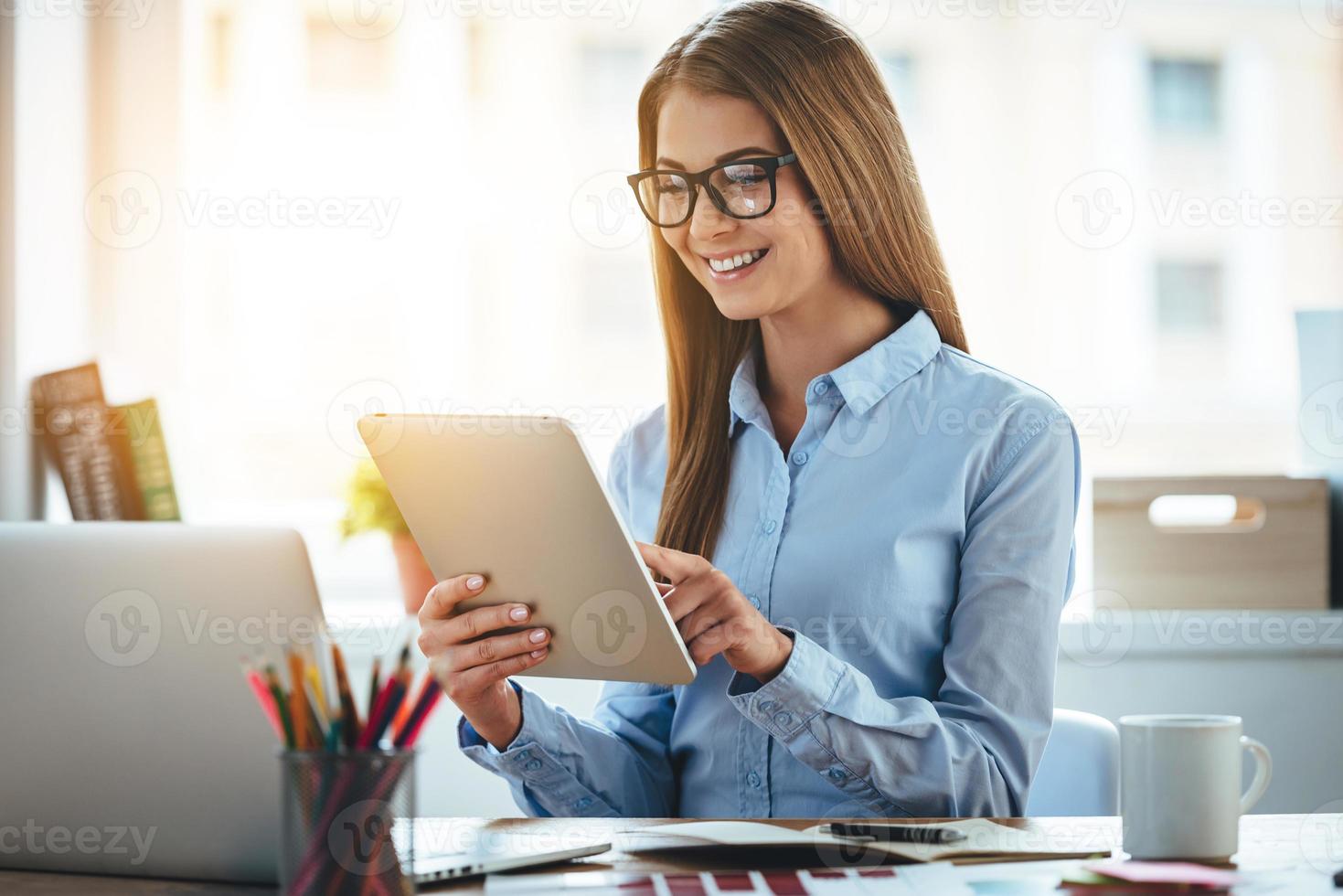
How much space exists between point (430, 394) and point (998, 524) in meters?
1.41

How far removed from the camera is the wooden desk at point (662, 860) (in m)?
0.88

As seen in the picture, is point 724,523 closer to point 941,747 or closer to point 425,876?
point 941,747

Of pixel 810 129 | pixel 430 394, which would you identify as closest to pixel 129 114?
pixel 430 394

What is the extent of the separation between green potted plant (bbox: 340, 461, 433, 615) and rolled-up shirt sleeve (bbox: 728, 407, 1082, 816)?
1.02m

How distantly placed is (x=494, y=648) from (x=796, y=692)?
0.90 ft

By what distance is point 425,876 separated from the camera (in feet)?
2.85

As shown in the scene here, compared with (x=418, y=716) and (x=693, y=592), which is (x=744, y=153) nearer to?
(x=693, y=592)

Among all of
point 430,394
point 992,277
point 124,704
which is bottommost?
point 124,704

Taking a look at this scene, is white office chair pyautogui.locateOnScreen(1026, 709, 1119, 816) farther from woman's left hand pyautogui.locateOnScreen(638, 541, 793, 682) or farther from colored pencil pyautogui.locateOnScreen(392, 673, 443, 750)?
colored pencil pyautogui.locateOnScreen(392, 673, 443, 750)

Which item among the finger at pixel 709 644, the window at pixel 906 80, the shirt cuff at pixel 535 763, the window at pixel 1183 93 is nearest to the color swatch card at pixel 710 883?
the finger at pixel 709 644

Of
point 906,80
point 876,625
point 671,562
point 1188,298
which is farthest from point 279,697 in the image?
point 1188,298

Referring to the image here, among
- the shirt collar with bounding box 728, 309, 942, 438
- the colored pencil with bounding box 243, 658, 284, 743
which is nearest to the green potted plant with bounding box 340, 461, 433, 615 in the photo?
the shirt collar with bounding box 728, 309, 942, 438

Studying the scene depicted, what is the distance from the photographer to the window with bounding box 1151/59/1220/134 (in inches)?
101

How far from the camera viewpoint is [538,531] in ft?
3.28
